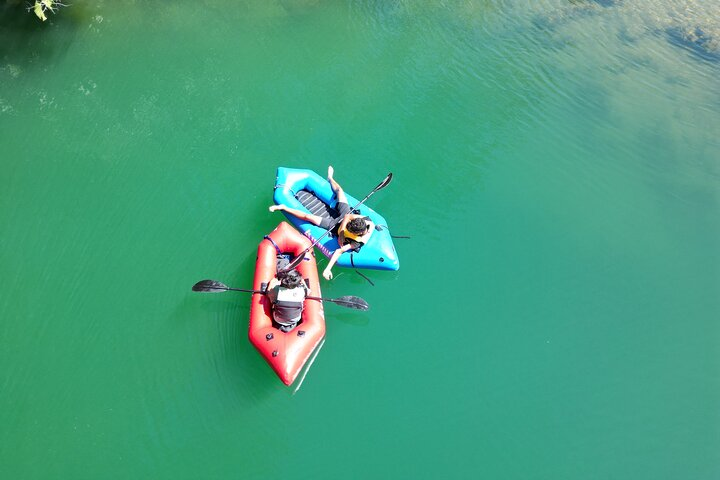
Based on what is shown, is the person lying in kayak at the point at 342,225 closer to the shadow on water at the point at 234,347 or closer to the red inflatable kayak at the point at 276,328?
the red inflatable kayak at the point at 276,328

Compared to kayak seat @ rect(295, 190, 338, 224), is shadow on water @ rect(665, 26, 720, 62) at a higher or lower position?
higher

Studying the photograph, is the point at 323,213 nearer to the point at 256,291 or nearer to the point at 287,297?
the point at 256,291

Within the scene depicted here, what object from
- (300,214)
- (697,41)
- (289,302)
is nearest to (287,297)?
(289,302)

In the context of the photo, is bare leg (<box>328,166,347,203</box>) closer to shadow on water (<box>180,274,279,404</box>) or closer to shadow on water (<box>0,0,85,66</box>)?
shadow on water (<box>180,274,279,404</box>)

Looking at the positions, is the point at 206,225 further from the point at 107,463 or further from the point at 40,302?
the point at 107,463

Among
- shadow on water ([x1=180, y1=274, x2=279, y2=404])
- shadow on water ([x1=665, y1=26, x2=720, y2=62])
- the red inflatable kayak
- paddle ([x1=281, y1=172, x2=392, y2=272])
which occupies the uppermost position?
shadow on water ([x1=665, y1=26, x2=720, y2=62])

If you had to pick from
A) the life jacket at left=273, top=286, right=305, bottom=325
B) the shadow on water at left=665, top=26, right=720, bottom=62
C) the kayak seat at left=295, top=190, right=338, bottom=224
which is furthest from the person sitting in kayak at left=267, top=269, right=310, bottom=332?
the shadow on water at left=665, top=26, right=720, bottom=62
